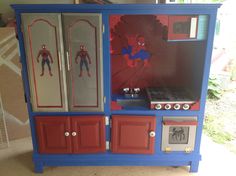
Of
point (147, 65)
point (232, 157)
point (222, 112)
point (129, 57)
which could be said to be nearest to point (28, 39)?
point (129, 57)

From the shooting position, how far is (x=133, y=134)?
183cm

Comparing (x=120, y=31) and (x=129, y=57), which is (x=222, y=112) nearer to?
(x=129, y=57)

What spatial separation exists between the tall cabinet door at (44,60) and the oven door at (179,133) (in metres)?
0.84

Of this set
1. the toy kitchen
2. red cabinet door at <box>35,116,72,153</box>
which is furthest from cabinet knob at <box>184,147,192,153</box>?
red cabinet door at <box>35,116,72,153</box>

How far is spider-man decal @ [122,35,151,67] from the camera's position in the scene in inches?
81.0

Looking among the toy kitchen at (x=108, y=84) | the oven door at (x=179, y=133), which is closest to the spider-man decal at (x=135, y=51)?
the toy kitchen at (x=108, y=84)

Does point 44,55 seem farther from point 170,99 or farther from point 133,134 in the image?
point 170,99

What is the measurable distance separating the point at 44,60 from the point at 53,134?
61 centimetres

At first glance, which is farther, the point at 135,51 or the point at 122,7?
the point at 135,51

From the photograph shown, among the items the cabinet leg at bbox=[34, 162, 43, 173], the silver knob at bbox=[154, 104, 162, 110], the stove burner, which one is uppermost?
the stove burner

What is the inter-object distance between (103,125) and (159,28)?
39.0 inches

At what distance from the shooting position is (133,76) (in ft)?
7.21

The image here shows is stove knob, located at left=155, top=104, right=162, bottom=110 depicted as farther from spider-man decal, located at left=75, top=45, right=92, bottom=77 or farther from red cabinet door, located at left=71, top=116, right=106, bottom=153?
spider-man decal, located at left=75, top=45, right=92, bottom=77

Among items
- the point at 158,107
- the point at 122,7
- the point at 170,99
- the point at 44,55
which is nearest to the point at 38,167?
the point at 44,55
